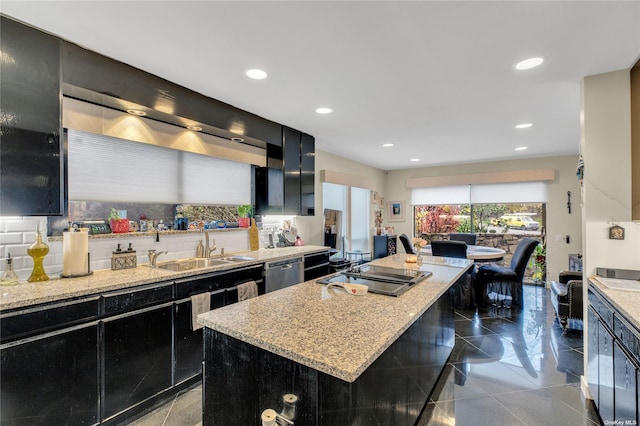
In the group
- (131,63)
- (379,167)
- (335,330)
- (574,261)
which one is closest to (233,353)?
(335,330)

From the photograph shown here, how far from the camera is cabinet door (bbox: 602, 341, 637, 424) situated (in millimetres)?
1435

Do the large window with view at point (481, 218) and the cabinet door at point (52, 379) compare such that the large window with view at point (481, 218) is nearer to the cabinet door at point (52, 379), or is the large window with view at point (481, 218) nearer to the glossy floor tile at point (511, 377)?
the glossy floor tile at point (511, 377)

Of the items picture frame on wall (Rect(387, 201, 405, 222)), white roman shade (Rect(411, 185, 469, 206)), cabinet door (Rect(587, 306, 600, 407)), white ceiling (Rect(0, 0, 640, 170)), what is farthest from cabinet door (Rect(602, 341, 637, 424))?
picture frame on wall (Rect(387, 201, 405, 222))

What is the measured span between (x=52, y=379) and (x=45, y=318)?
34cm

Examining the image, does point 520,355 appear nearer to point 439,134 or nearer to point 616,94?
point 616,94

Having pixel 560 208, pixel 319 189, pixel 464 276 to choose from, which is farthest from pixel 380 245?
pixel 560 208

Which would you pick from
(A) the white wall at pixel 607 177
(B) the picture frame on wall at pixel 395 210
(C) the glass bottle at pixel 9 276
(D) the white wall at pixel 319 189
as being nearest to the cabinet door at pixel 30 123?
(C) the glass bottle at pixel 9 276

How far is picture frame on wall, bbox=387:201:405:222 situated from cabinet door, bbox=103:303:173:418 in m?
5.94

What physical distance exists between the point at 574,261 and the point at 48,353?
20.3 feet

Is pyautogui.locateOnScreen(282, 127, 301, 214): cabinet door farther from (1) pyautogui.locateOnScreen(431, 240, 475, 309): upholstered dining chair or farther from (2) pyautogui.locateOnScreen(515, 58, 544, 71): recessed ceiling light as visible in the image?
(2) pyautogui.locateOnScreen(515, 58, 544, 71): recessed ceiling light

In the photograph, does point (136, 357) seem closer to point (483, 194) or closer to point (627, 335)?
point (627, 335)

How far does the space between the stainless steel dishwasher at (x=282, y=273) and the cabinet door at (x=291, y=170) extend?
768 millimetres

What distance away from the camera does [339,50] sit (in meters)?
1.97

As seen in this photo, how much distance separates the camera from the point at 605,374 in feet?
5.88
